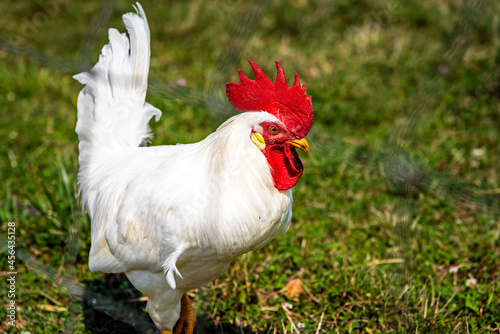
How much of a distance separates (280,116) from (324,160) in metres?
2.00

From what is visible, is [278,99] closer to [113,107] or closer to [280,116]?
[280,116]

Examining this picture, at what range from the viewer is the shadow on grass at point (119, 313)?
8.75ft

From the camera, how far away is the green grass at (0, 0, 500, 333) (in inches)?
106

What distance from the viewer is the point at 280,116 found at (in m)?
1.93

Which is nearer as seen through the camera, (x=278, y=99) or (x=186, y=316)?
(x=278, y=99)

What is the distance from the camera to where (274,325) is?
262 cm

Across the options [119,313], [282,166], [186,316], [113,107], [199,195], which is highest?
[282,166]

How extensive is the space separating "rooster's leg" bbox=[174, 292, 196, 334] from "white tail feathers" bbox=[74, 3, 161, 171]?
0.84m

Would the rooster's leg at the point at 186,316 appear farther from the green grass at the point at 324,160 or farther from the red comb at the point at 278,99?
the red comb at the point at 278,99

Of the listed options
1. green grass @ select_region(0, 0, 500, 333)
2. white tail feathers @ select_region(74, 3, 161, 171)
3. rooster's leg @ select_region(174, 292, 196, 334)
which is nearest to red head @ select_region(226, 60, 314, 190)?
white tail feathers @ select_region(74, 3, 161, 171)

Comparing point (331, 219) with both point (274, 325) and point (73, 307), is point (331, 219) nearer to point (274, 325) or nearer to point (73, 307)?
point (274, 325)

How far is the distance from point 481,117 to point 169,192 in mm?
3082

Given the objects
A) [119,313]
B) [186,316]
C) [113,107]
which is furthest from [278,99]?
[119,313]

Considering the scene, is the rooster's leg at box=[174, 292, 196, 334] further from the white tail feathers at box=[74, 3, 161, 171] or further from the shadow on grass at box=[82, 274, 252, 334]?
the white tail feathers at box=[74, 3, 161, 171]
